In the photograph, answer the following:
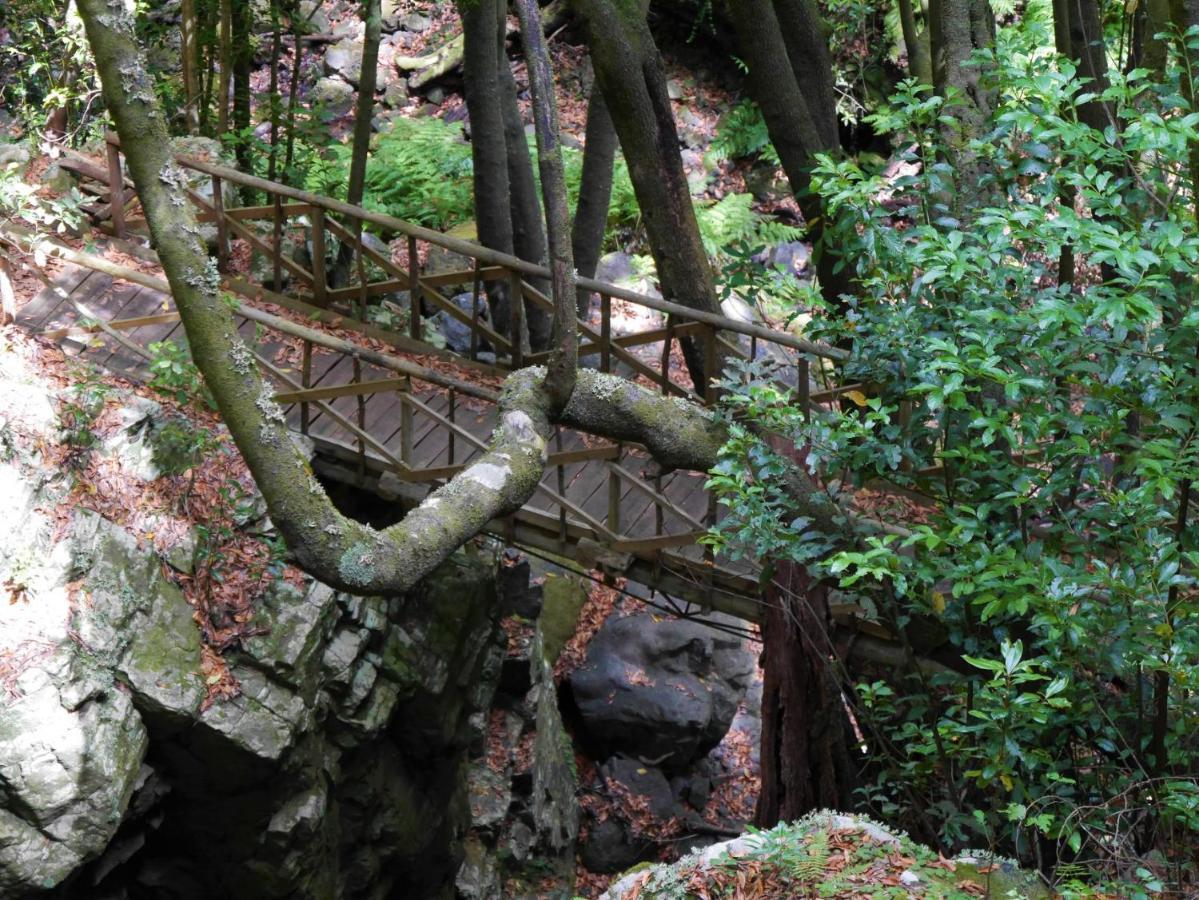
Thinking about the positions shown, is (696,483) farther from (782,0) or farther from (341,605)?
(782,0)

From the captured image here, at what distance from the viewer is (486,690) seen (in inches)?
396

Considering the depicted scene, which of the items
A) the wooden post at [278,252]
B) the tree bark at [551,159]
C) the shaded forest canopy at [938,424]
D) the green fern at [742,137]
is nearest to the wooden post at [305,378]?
the shaded forest canopy at [938,424]

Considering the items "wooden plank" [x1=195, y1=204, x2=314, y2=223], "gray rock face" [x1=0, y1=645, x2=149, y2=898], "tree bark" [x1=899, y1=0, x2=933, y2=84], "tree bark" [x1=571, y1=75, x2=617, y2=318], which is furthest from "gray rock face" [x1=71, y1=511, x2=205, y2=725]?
"tree bark" [x1=899, y1=0, x2=933, y2=84]

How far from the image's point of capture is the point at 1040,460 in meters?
5.08

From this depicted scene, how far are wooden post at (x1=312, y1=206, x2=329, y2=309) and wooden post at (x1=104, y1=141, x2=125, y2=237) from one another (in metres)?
1.73

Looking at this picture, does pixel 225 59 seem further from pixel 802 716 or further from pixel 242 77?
pixel 802 716

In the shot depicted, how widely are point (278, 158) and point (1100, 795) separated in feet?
40.5

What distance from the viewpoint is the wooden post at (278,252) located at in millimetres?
9703

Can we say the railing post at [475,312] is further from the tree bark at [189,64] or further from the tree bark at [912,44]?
the tree bark at [189,64]

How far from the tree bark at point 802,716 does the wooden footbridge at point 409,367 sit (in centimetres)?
136

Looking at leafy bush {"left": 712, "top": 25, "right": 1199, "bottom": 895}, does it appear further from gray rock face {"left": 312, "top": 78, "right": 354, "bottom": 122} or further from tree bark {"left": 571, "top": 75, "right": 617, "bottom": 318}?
gray rock face {"left": 312, "top": 78, "right": 354, "bottom": 122}

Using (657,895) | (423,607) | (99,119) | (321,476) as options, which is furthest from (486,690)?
(99,119)

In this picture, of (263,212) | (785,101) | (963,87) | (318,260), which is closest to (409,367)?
(318,260)

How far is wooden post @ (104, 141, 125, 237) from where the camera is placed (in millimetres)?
9781
